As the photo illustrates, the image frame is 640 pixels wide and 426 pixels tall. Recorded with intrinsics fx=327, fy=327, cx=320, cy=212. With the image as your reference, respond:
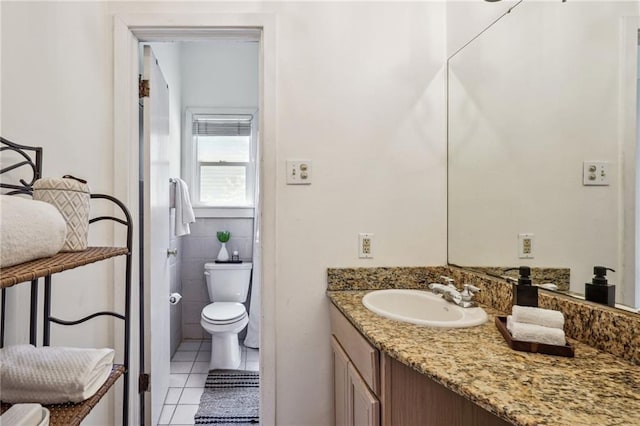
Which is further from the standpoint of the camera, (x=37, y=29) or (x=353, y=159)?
(x=353, y=159)

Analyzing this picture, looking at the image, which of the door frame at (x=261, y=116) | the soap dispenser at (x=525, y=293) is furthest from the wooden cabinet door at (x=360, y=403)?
the soap dispenser at (x=525, y=293)

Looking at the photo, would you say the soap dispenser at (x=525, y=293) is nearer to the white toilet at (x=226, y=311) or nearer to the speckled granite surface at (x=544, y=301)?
the speckled granite surface at (x=544, y=301)

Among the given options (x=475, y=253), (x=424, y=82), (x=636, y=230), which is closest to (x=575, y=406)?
(x=636, y=230)

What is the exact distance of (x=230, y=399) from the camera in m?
2.05

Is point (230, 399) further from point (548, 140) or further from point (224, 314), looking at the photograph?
point (548, 140)

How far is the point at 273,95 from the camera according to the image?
58.9 inches

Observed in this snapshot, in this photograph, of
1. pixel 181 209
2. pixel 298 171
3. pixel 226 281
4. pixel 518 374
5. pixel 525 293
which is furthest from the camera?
pixel 226 281

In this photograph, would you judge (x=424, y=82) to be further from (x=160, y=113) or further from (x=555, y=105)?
(x=160, y=113)

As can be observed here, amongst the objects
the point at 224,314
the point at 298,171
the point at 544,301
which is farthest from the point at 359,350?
the point at 224,314

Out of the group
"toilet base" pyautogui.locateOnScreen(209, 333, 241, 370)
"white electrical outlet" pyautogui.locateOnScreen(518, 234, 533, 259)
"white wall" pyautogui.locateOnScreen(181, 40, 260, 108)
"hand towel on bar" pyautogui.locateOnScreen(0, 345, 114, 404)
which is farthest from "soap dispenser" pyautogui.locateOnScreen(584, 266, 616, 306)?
"white wall" pyautogui.locateOnScreen(181, 40, 260, 108)

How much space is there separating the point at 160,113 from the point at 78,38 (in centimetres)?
60

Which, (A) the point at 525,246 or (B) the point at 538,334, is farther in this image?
(A) the point at 525,246

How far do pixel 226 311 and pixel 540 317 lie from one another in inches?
82.1

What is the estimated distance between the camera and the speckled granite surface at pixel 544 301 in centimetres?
82
